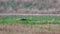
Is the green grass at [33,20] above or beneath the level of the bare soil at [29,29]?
above

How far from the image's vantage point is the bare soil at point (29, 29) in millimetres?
3266

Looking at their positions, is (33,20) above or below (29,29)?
above

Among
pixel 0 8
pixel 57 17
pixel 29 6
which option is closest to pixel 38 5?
pixel 29 6

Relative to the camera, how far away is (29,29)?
331 cm

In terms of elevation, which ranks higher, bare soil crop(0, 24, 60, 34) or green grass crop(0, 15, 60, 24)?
green grass crop(0, 15, 60, 24)

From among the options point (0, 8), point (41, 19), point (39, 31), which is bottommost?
point (39, 31)

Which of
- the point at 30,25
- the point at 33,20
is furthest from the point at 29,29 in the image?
the point at 33,20

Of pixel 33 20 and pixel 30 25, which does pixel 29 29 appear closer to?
pixel 30 25

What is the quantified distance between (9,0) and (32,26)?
0.75m

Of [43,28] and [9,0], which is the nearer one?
[43,28]

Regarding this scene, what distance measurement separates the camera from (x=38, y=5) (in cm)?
349

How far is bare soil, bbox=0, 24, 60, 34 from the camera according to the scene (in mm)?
3266

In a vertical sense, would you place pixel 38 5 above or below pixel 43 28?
above

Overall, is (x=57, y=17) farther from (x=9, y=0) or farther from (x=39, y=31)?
(x=9, y=0)
